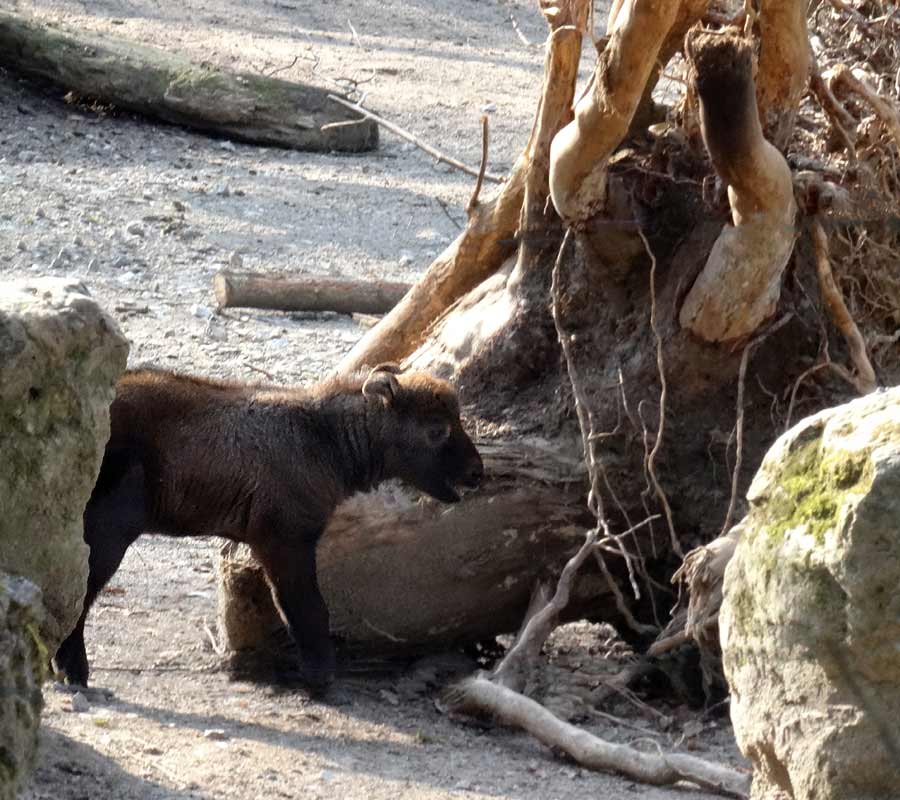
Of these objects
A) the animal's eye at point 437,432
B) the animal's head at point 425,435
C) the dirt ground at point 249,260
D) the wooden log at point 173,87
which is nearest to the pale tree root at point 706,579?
the dirt ground at point 249,260

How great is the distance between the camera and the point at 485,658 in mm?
7594

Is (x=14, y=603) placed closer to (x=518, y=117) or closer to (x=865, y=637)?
(x=865, y=637)

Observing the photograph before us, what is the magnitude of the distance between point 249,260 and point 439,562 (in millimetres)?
6065

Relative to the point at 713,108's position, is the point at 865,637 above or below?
below

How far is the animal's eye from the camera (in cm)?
720

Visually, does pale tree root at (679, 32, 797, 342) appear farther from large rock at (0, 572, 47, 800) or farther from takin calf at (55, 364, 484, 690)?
large rock at (0, 572, 47, 800)

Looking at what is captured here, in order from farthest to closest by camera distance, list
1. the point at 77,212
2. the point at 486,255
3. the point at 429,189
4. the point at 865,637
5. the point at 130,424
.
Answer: the point at 429,189, the point at 77,212, the point at 486,255, the point at 130,424, the point at 865,637

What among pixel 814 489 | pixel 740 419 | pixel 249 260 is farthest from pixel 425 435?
pixel 249 260

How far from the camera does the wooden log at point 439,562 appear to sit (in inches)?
282

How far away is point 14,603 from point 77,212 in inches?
365

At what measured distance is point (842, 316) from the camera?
6914 mm

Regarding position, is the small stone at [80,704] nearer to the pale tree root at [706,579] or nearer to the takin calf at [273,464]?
the takin calf at [273,464]

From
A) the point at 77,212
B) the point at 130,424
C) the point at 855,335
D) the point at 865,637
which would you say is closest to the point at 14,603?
the point at 865,637

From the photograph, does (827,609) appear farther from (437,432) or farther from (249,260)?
(249,260)
